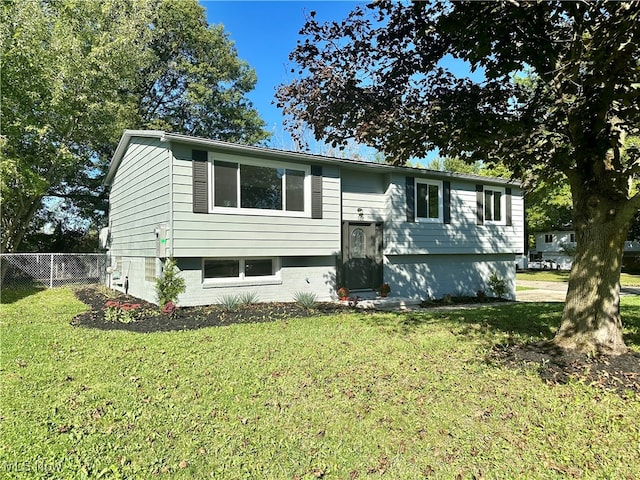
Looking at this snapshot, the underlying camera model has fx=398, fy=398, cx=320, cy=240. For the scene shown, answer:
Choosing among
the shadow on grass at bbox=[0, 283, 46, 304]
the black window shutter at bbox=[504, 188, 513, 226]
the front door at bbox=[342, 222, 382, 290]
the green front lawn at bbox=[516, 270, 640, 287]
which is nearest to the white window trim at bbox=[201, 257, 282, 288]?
the front door at bbox=[342, 222, 382, 290]

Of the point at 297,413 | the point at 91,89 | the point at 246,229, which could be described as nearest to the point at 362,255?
the point at 246,229

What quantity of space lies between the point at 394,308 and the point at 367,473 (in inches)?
318

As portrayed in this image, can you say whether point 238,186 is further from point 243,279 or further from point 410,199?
point 410,199

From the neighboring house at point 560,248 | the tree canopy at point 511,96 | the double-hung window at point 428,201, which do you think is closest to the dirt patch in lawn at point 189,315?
the tree canopy at point 511,96

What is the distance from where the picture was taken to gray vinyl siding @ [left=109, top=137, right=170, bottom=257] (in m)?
9.12

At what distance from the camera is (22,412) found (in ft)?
11.7

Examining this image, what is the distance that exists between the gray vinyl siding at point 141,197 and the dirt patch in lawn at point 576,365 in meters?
7.13

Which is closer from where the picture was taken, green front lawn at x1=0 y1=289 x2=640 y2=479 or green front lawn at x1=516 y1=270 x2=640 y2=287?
green front lawn at x1=0 y1=289 x2=640 y2=479

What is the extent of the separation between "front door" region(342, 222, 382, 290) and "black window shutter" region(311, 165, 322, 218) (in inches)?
48.4

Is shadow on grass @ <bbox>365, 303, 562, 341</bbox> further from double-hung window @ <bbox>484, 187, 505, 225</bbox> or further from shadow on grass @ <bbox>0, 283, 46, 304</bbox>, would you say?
shadow on grass @ <bbox>0, 283, 46, 304</bbox>

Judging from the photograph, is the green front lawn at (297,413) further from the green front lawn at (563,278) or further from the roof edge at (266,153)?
the green front lawn at (563,278)

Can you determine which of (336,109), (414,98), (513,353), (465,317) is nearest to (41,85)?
(336,109)

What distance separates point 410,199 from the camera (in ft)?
40.0

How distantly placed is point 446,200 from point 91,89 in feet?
43.3
